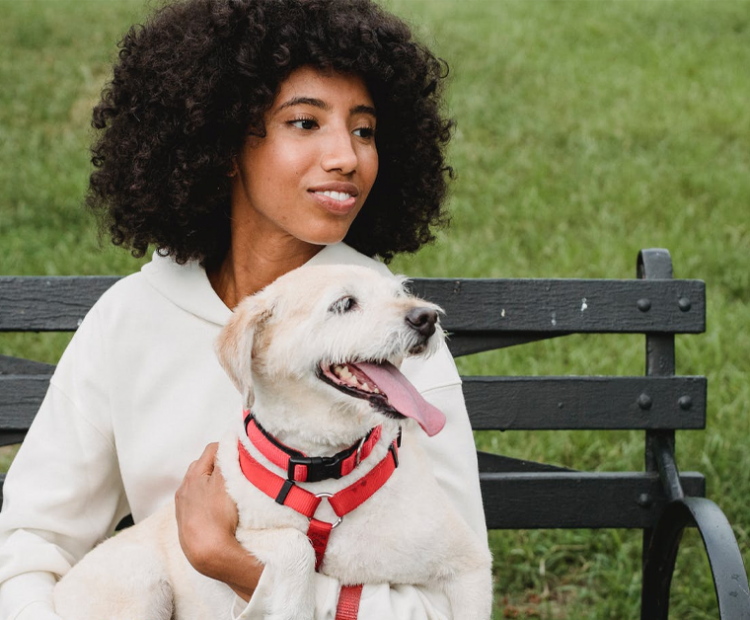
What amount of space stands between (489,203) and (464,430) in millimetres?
4224

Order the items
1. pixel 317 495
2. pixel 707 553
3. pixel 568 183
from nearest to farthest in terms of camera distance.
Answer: pixel 317 495
pixel 707 553
pixel 568 183

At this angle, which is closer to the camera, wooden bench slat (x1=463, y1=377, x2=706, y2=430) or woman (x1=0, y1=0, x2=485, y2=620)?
woman (x1=0, y1=0, x2=485, y2=620)

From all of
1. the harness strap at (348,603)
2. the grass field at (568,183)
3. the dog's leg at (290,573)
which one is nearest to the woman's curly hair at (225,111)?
the grass field at (568,183)

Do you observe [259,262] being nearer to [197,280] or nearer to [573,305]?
[197,280]

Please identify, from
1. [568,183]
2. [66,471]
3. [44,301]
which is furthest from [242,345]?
[568,183]

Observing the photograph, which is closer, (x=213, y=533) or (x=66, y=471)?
(x=213, y=533)

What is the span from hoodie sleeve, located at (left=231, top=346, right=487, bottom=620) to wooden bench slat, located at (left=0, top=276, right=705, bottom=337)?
12.0 inches

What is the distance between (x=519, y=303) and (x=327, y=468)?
100 centimetres

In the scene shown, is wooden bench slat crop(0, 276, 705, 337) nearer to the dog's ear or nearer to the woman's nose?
the woman's nose

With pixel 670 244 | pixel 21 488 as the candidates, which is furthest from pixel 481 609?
pixel 670 244

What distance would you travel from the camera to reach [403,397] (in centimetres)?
205

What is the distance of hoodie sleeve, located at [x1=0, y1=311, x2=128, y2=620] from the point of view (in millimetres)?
2469

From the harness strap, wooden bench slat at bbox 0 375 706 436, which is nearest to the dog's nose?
the harness strap

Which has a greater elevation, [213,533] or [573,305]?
[573,305]
